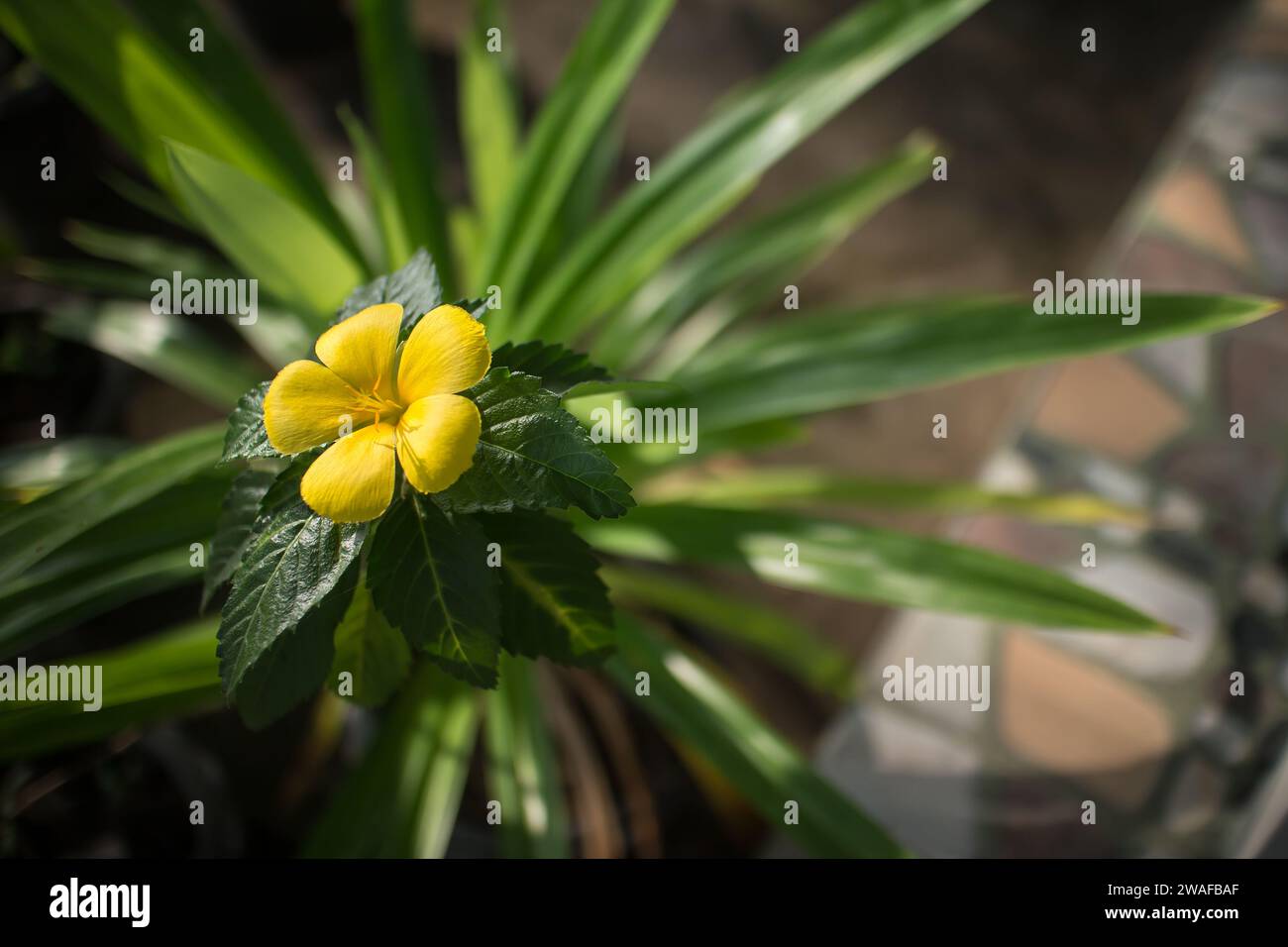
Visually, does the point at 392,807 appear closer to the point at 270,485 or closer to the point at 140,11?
the point at 270,485

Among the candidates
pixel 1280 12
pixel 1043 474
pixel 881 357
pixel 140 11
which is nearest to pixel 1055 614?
pixel 881 357

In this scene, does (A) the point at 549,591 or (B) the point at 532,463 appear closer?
(B) the point at 532,463

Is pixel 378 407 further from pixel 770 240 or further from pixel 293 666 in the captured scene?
pixel 770 240

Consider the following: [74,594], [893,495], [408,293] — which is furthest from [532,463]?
[893,495]

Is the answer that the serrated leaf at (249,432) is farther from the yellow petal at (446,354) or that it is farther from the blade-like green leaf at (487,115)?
the blade-like green leaf at (487,115)

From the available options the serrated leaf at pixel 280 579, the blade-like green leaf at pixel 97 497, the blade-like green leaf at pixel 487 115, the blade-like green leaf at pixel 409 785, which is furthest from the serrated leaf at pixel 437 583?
the blade-like green leaf at pixel 487 115
